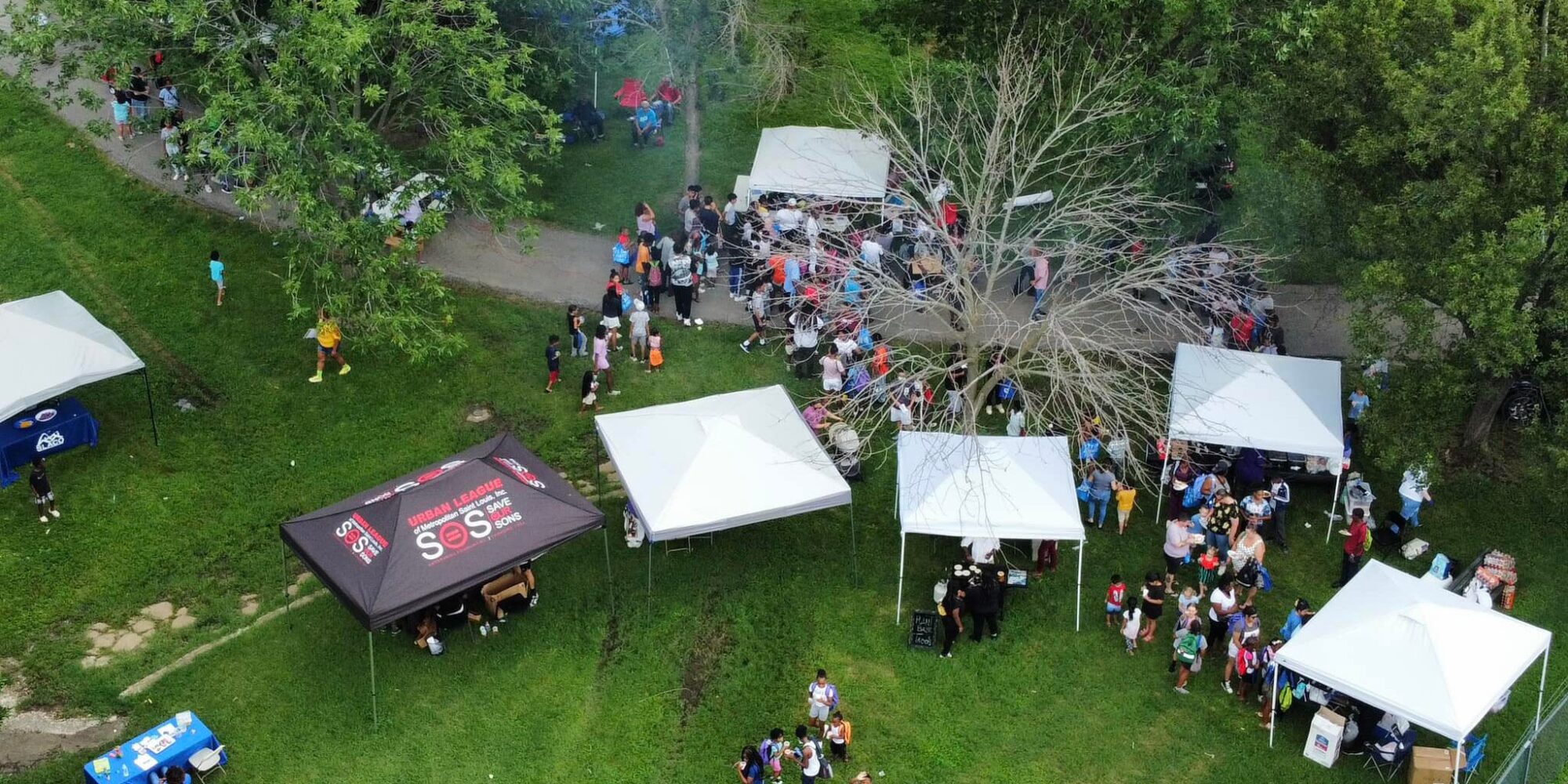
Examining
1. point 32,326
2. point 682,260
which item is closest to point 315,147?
point 32,326

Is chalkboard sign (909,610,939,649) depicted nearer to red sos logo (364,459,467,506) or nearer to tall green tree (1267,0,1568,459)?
red sos logo (364,459,467,506)

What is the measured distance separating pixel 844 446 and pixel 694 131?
1137 centimetres

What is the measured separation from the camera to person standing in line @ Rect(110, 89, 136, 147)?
27500 millimetres

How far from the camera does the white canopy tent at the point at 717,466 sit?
1928 centimetres

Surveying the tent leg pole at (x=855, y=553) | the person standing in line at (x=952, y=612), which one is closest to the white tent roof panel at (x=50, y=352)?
the tent leg pole at (x=855, y=553)

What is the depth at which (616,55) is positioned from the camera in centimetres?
2895

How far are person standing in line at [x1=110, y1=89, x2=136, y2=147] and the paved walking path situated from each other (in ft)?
0.54

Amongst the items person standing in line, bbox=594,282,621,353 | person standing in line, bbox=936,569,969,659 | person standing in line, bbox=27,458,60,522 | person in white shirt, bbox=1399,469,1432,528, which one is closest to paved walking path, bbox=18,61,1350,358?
person standing in line, bbox=594,282,621,353

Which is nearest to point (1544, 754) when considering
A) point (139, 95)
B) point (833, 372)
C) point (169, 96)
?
point (833, 372)

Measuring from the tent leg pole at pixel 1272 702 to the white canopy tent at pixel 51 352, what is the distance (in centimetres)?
1641

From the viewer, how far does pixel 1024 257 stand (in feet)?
75.9

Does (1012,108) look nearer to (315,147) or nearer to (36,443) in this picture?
(315,147)

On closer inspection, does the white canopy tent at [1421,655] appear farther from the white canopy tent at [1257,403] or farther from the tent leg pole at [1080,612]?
the white canopy tent at [1257,403]

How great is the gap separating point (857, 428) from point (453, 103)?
8.21m
